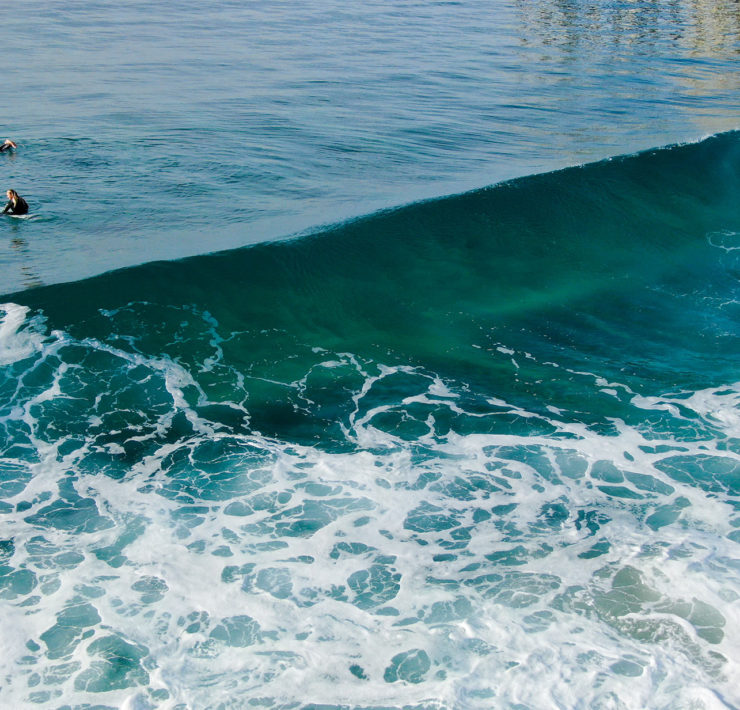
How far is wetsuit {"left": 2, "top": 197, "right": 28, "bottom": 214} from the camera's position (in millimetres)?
14328

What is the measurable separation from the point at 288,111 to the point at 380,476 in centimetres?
1431

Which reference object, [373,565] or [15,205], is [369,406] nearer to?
[373,565]

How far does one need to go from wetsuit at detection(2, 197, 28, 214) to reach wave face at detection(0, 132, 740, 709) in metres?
3.49

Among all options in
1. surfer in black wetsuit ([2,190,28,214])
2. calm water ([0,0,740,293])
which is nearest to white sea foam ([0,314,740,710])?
calm water ([0,0,740,293])

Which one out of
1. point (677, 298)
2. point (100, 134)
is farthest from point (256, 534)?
point (100, 134)

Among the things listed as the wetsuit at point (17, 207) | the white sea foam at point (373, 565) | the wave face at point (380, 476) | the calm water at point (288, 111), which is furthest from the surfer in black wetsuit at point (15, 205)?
the white sea foam at point (373, 565)

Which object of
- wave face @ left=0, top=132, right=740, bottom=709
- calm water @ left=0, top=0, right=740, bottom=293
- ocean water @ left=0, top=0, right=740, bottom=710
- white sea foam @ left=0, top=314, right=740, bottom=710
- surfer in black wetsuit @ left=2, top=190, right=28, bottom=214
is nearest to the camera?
white sea foam @ left=0, top=314, right=740, bottom=710

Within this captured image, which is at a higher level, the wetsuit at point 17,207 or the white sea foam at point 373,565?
the wetsuit at point 17,207

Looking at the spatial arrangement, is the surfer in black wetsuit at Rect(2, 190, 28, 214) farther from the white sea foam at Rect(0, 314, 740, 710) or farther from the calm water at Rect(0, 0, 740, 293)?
the white sea foam at Rect(0, 314, 740, 710)

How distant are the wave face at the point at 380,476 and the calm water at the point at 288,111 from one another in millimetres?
1875

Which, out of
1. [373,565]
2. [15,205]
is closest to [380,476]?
[373,565]

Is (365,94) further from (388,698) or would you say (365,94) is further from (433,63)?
(388,698)

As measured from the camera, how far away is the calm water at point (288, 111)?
14.7 metres

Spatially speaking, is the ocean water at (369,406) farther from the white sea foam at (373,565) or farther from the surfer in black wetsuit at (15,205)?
the surfer in black wetsuit at (15,205)
